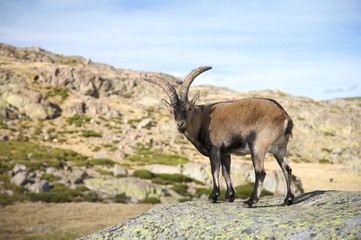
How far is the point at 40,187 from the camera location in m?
42.8

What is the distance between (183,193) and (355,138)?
50.1m

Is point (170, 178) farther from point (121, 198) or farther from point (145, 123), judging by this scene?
point (145, 123)

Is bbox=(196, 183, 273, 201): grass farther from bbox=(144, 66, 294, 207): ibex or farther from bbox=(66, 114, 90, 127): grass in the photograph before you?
bbox=(66, 114, 90, 127): grass

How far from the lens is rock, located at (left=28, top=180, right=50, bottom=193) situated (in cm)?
4253

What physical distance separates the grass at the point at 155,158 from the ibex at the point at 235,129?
48.4 m

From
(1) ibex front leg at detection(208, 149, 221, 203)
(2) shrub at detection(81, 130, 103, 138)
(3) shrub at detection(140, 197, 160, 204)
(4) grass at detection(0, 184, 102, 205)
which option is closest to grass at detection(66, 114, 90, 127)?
(2) shrub at detection(81, 130, 103, 138)

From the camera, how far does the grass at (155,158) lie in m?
A: 61.7

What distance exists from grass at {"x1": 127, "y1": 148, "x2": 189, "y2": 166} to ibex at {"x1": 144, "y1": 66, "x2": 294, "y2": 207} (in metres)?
48.4

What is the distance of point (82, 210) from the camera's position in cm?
3666

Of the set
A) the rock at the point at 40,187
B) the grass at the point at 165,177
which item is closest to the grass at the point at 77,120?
the grass at the point at 165,177

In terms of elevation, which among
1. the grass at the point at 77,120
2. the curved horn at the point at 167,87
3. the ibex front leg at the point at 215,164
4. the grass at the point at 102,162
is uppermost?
the curved horn at the point at 167,87

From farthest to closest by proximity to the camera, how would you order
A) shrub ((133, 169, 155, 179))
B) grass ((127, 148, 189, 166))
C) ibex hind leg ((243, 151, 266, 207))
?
grass ((127, 148, 189, 166)) → shrub ((133, 169, 155, 179)) → ibex hind leg ((243, 151, 266, 207))

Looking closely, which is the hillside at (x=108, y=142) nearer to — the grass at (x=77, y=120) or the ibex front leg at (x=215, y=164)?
the grass at (x=77, y=120)

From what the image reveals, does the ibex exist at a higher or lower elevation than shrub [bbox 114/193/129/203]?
higher
